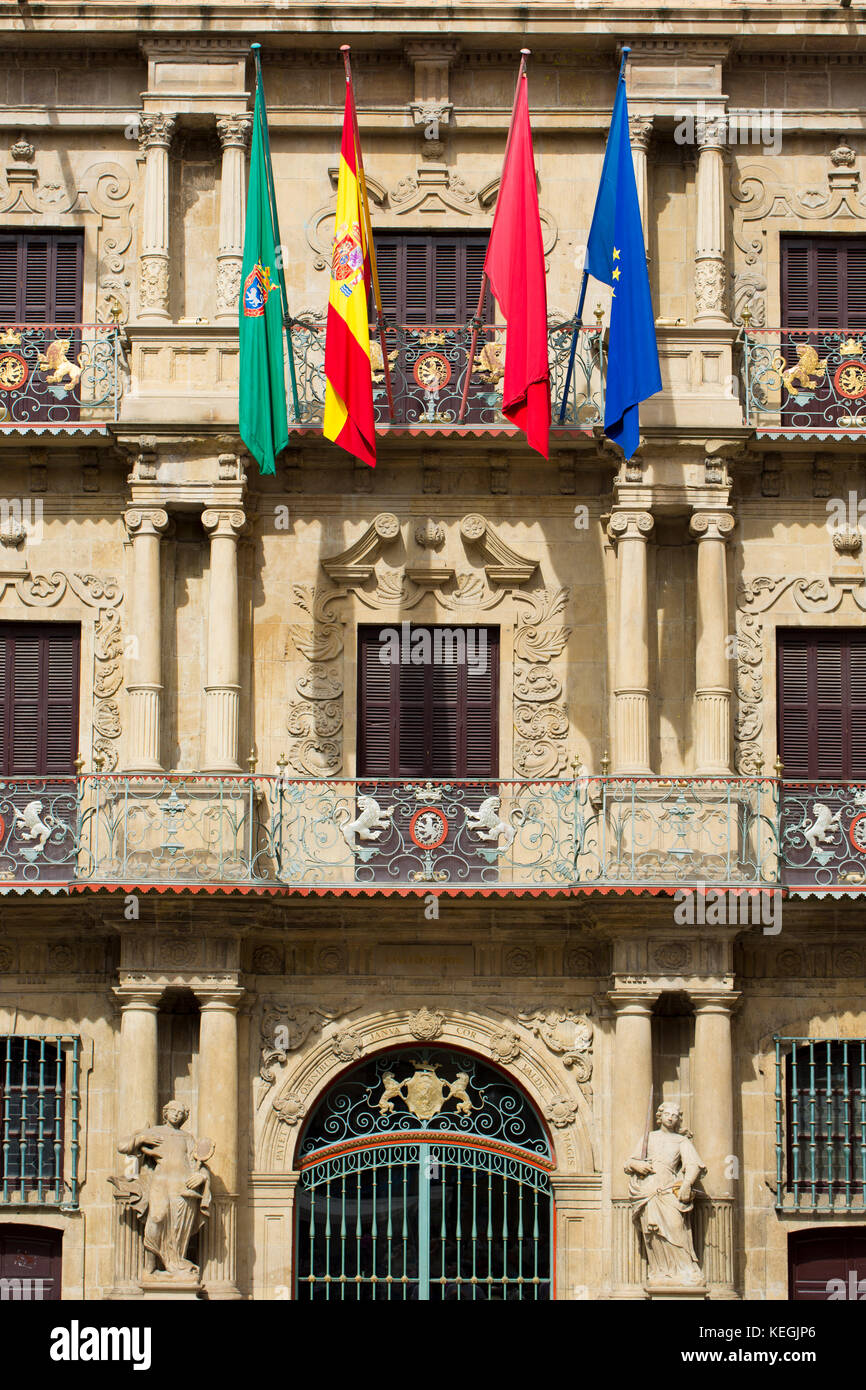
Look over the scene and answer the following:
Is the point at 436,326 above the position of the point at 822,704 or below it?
above

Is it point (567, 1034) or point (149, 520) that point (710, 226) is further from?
point (567, 1034)

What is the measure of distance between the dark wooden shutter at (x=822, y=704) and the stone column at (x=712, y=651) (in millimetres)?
854

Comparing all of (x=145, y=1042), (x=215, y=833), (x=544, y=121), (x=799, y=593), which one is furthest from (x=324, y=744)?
(x=544, y=121)

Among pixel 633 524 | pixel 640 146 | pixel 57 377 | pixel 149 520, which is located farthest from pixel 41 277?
pixel 633 524

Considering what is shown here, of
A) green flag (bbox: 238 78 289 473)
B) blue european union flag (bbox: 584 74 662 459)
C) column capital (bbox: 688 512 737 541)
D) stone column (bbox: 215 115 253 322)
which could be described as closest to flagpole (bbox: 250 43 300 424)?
green flag (bbox: 238 78 289 473)

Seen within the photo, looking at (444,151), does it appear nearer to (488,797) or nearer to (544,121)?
(544,121)

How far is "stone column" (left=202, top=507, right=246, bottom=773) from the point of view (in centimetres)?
2520

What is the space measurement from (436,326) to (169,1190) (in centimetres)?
939

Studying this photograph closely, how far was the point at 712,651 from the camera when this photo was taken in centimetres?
2544

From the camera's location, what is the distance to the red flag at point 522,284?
24.3m

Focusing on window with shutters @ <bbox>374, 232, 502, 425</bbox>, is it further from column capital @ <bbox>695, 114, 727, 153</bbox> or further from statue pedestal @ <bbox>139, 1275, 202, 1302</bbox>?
statue pedestal @ <bbox>139, 1275, 202, 1302</bbox>

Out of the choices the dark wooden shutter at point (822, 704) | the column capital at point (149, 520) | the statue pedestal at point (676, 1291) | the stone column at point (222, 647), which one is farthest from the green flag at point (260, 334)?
the statue pedestal at point (676, 1291)

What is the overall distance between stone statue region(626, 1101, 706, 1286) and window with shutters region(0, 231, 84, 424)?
9.55 meters

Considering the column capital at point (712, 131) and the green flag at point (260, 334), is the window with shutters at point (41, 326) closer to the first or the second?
the green flag at point (260, 334)
